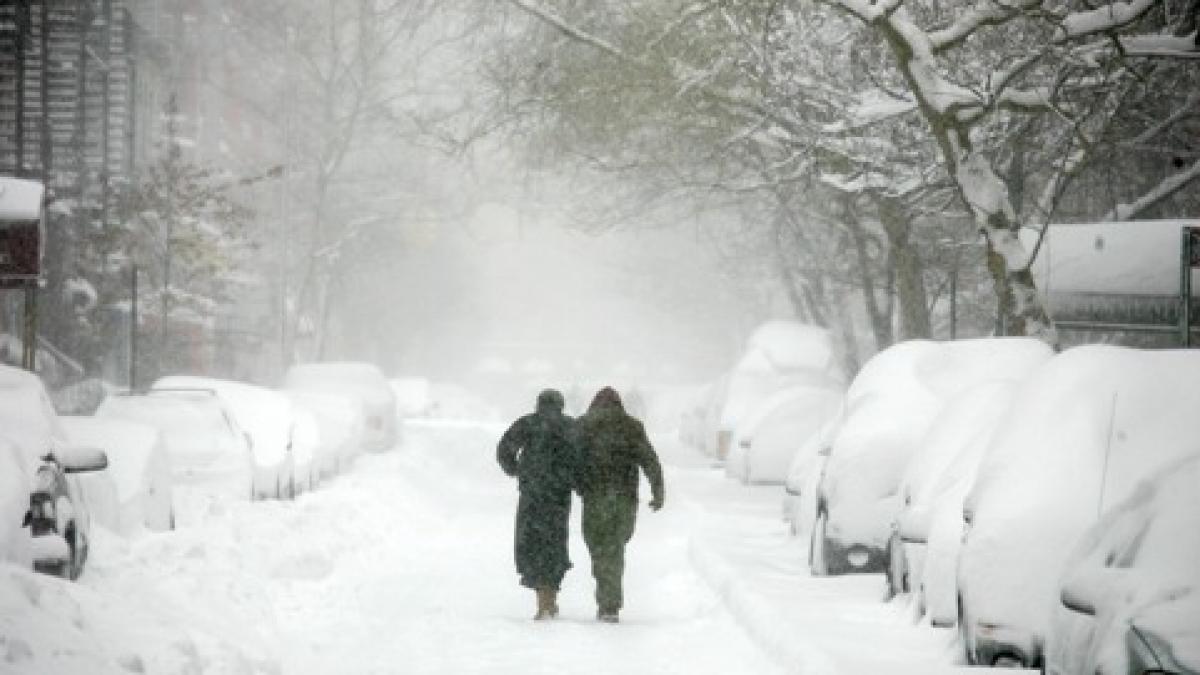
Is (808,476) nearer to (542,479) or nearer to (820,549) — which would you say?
(820,549)

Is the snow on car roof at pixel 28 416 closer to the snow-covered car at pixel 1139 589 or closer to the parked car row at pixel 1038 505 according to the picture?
the parked car row at pixel 1038 505

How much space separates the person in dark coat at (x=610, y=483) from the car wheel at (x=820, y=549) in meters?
1.82

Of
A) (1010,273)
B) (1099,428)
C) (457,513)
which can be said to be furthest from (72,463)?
(457,513)

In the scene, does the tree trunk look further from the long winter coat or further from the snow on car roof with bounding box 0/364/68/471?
the snow on car roof with bounding box 0/364/68/471

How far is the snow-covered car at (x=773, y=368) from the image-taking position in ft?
110

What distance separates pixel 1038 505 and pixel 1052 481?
145 millimetres

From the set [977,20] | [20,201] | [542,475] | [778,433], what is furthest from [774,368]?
[542,475]

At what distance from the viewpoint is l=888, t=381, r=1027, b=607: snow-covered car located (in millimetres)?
10391

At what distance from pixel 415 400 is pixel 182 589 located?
4648cm

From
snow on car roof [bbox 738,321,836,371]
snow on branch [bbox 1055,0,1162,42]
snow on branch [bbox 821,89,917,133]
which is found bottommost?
snow on car roof [bbox 738,321,836,371]

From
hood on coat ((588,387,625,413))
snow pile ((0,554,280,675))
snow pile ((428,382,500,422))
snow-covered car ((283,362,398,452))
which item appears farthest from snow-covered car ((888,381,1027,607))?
snow pile ((428,382,500,422))

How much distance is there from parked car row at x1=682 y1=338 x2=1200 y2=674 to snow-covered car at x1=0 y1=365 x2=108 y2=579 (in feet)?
17.5

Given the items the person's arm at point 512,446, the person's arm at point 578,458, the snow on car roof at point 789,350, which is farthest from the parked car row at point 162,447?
the snow on car roof at point 789,350

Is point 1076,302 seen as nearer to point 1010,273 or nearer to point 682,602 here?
point 1010,273
